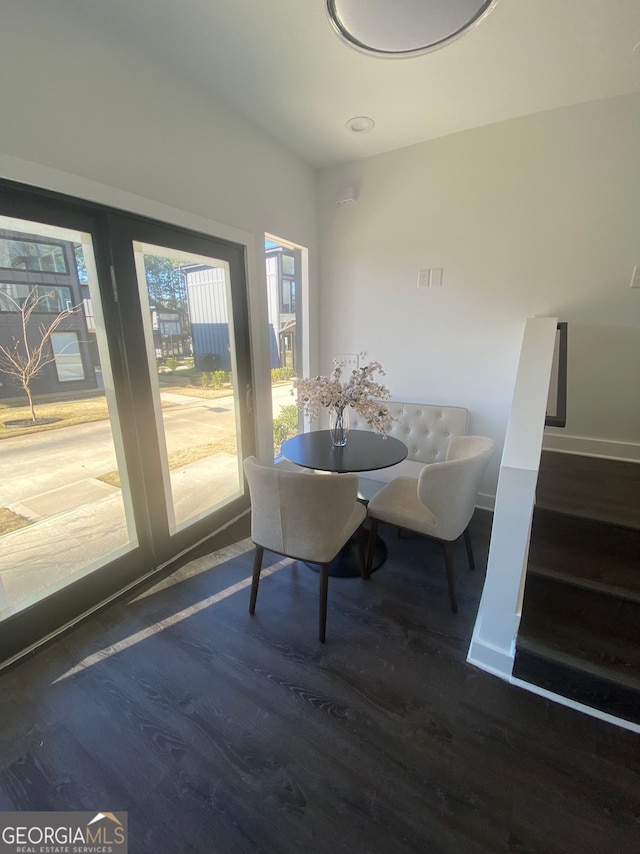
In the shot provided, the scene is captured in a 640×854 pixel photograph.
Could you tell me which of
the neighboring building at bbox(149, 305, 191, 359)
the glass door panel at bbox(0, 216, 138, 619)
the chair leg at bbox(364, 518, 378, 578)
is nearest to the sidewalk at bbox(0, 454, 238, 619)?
the glass door panel at bbox(0, 216, 138, 619)

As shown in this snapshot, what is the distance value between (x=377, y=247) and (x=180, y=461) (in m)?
2.48

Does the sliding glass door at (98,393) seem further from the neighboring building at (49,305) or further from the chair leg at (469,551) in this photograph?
the chair leg at (469,551)

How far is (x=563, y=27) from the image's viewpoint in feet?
5.32

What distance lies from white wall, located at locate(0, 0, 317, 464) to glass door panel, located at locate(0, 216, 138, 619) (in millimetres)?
298

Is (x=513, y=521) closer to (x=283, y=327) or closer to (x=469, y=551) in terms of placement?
(x=469, y=551)

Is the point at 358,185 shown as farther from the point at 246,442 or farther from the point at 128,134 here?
the point at 246,442

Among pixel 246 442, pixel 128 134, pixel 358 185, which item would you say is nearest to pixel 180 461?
pixel 246 442

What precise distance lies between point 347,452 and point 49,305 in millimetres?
1742

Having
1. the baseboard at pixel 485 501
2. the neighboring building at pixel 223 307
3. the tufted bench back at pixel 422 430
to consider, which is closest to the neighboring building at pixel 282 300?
the neighboring building at pixel 223 307

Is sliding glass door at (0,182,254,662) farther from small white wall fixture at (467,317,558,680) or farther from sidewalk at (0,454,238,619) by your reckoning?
small white wall fixture at (467,317,558,680)

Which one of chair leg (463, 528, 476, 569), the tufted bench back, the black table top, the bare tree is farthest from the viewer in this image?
the tufted bench back

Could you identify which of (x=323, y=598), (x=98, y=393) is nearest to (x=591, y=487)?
(x=323, y=598)

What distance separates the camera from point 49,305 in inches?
63.9

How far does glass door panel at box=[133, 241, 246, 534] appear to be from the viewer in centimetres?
209
